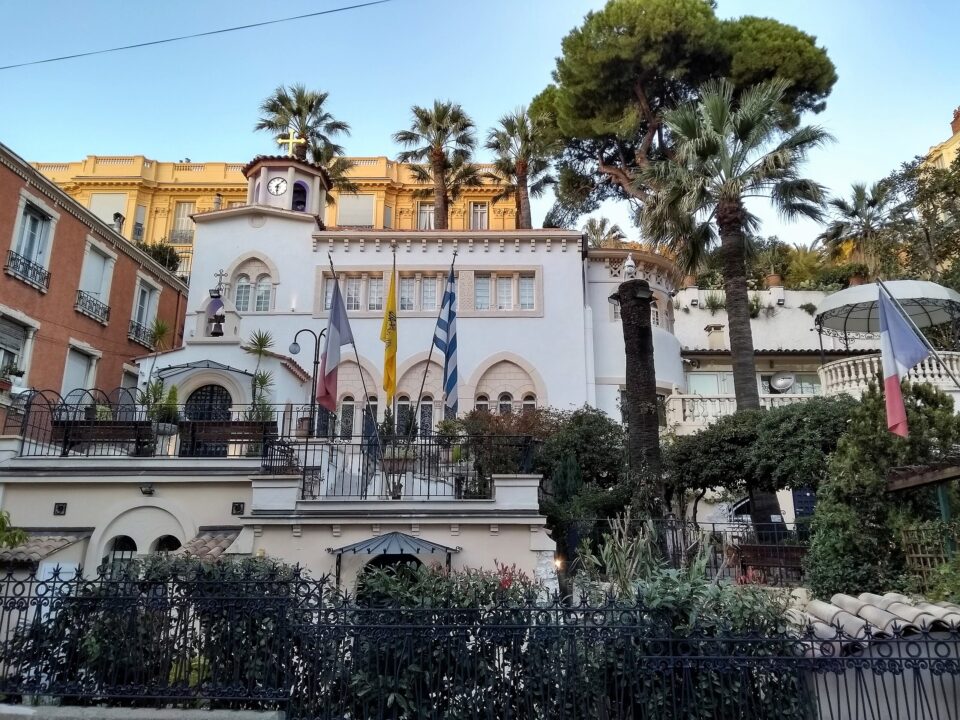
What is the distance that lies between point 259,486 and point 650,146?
2334 centimetres

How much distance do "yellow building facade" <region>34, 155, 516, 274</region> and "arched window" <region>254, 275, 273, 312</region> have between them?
18.3 m

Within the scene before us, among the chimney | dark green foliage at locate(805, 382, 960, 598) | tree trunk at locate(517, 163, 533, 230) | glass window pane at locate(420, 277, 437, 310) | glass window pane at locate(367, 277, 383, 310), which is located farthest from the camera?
the chimney

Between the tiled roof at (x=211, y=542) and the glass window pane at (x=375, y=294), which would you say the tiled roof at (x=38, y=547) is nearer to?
the tiled roof at (x=211, y=542)

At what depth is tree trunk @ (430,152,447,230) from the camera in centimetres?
2938

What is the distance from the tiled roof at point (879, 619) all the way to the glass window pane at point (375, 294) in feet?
61.5

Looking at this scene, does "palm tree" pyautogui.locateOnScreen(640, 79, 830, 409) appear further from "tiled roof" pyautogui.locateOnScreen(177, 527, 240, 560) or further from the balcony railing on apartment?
"tiled roof" pyautogui.locateOnScreen(177, 527, 240, 560)

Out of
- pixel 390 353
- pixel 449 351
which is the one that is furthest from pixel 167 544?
pixel 449 351

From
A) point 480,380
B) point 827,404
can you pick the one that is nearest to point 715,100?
point 827,404

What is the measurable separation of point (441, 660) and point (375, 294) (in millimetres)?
18881

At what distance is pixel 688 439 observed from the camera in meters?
16.5

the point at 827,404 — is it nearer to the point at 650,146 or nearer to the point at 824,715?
the point at 824,715

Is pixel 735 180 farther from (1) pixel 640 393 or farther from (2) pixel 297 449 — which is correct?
(2) pixel 297 449

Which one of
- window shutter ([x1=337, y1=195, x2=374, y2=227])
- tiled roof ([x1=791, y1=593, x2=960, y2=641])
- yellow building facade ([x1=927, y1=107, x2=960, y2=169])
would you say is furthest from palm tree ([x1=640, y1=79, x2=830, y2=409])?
yellow building facade ([x1=927, y1=107, x2=960, y2=169])

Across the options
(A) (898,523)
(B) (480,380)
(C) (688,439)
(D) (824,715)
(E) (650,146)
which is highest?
(E) (650,146)
